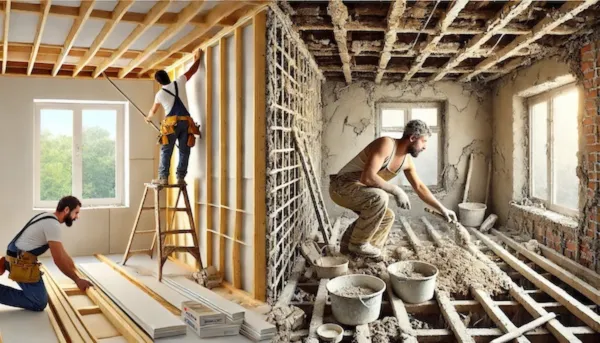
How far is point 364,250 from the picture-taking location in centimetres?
433

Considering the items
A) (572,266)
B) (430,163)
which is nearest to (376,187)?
(572,266)

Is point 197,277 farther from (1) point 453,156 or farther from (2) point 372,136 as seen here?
(1) point 453,156

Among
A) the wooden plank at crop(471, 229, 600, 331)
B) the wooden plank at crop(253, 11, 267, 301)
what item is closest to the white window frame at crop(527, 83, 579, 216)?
the wooden plank at crop(471, 229, 600, 331)

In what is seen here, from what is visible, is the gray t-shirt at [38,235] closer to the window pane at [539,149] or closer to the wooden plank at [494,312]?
the wooden plank at [494,312]

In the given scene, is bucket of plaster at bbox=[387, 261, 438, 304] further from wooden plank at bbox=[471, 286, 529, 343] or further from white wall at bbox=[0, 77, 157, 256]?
white wall at bbox=[0, 77, 157, 256]

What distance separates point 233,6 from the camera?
349cm

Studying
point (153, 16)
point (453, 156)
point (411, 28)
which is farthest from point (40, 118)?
point (453, 156)

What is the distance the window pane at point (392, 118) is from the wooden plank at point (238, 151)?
4215mm

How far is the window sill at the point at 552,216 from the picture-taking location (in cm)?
488

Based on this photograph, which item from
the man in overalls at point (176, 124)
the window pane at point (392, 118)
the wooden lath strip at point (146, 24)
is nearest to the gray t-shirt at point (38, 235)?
the man in overalls at point (176, 124)

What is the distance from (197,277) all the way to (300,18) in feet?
8.13

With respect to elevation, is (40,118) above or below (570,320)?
above

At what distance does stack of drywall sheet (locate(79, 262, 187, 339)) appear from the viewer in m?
3.10

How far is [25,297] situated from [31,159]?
108 inches
